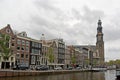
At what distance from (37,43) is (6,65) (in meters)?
25.0

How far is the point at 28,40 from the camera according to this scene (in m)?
107

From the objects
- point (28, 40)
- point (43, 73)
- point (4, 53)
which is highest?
point (28, 40)

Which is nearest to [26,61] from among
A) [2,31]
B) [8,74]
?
[2,31]

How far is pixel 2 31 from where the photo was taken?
303 feet

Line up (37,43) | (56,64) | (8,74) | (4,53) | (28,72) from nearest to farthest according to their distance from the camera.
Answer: (8,74) → (28,72) → (4,53) → (37,43) → (56,64)

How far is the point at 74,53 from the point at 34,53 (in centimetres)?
6167

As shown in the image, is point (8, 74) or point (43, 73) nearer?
point (8, 74)

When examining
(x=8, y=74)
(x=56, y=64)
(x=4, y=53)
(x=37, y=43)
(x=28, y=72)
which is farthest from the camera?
(x=56, y=64)

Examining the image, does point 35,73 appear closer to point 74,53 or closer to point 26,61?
point 26,61

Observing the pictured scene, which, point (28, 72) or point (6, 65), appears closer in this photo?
point (28, 72)

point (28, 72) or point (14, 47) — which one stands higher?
point (14, 47)

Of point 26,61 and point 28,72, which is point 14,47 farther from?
point 28,72

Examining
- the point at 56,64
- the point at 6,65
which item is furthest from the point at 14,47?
the point at 56,64

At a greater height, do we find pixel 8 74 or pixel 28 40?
pixel 28 40
